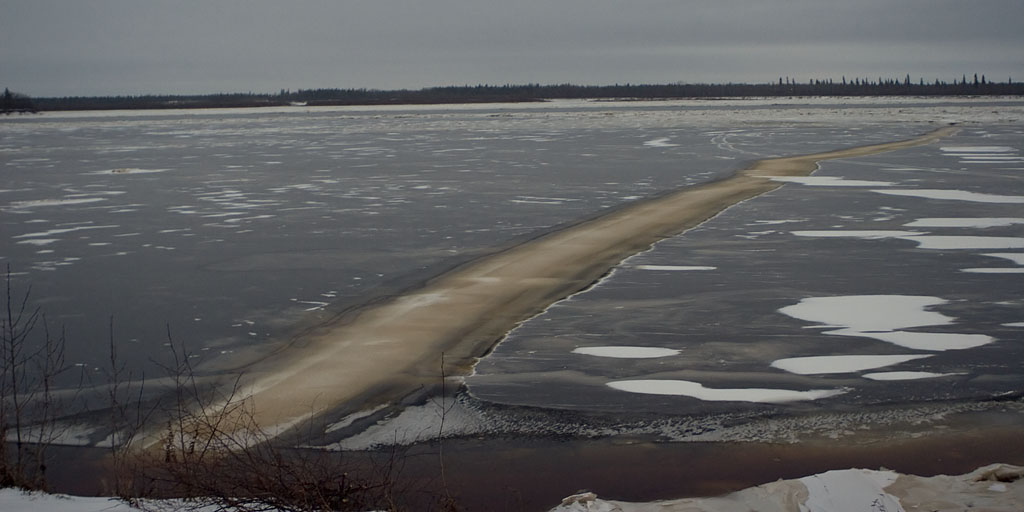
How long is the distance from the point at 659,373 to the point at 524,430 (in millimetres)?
1613

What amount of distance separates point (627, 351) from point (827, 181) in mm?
15315

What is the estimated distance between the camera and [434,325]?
9875 mm

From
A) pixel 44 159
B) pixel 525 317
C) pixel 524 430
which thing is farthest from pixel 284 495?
pixel 44 159

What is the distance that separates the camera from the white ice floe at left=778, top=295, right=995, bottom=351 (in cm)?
901

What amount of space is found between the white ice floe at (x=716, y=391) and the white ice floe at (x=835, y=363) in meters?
0.51

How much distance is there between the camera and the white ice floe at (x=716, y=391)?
25.1 feet

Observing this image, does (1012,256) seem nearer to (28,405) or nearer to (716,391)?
(716,391)

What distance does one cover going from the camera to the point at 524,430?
7.14 meters

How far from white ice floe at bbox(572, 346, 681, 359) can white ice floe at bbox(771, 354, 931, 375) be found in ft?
3.06

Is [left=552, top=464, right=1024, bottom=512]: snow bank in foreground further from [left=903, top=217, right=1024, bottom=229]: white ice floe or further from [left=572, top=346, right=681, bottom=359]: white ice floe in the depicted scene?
[left=903, top=217, right=1024, bottom=229]: white ice floe

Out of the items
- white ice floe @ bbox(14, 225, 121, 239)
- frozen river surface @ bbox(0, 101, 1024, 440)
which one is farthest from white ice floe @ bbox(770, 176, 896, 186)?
white ice floe @ bbox(14, 225, 121, 239)

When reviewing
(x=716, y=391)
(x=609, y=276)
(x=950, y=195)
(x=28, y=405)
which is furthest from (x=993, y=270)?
(x=28, y=405)

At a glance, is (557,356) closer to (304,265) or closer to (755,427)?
(755,427)

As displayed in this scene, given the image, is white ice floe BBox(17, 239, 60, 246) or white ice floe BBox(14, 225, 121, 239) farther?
white ice floe BBox(14, 225, 121, 239)
